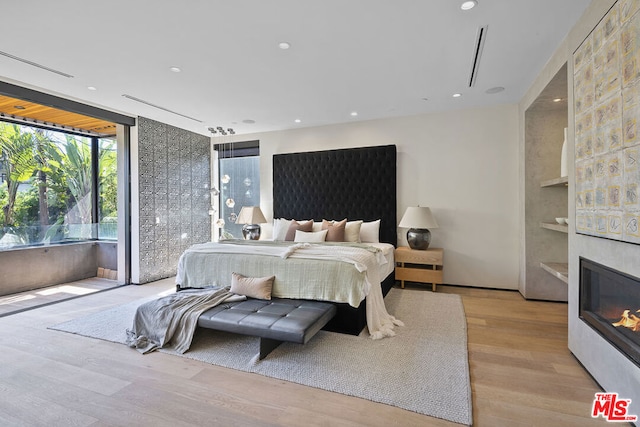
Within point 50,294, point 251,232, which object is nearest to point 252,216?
point 251,232

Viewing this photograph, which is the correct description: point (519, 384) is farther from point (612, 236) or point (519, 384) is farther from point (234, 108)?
point (234, 108)

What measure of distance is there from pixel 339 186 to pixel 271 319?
3.09m

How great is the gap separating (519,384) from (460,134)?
11.6 feet

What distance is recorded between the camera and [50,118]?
4.76 meters

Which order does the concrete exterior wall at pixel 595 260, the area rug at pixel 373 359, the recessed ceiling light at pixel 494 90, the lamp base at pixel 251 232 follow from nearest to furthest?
the concrete exterior wall at pixel 595 260 < the area rug at pixel 373 359 < the recessed ceiling light at pixel 494 90 < the lamp base at pixel 251 232

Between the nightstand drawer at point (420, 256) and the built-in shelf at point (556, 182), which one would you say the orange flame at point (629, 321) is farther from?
the nightstand drawer at point (420, 256)

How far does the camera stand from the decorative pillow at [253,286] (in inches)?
116

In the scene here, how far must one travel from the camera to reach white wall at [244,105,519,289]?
171 inches

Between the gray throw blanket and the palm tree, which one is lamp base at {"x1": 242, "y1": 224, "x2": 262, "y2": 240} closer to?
the gray throw blanket

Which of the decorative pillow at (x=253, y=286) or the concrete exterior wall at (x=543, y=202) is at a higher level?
the concrete exterior wall at (x=543, y=202)

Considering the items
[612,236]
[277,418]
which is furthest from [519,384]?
[277,418]

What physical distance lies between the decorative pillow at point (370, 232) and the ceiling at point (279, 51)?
5.89 feet

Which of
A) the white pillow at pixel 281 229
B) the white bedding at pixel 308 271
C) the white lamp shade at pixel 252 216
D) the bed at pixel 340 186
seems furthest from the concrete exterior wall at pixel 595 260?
the white lamp shade at pixel 252 216

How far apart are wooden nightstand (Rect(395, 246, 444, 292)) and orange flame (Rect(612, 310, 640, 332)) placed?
236cm
